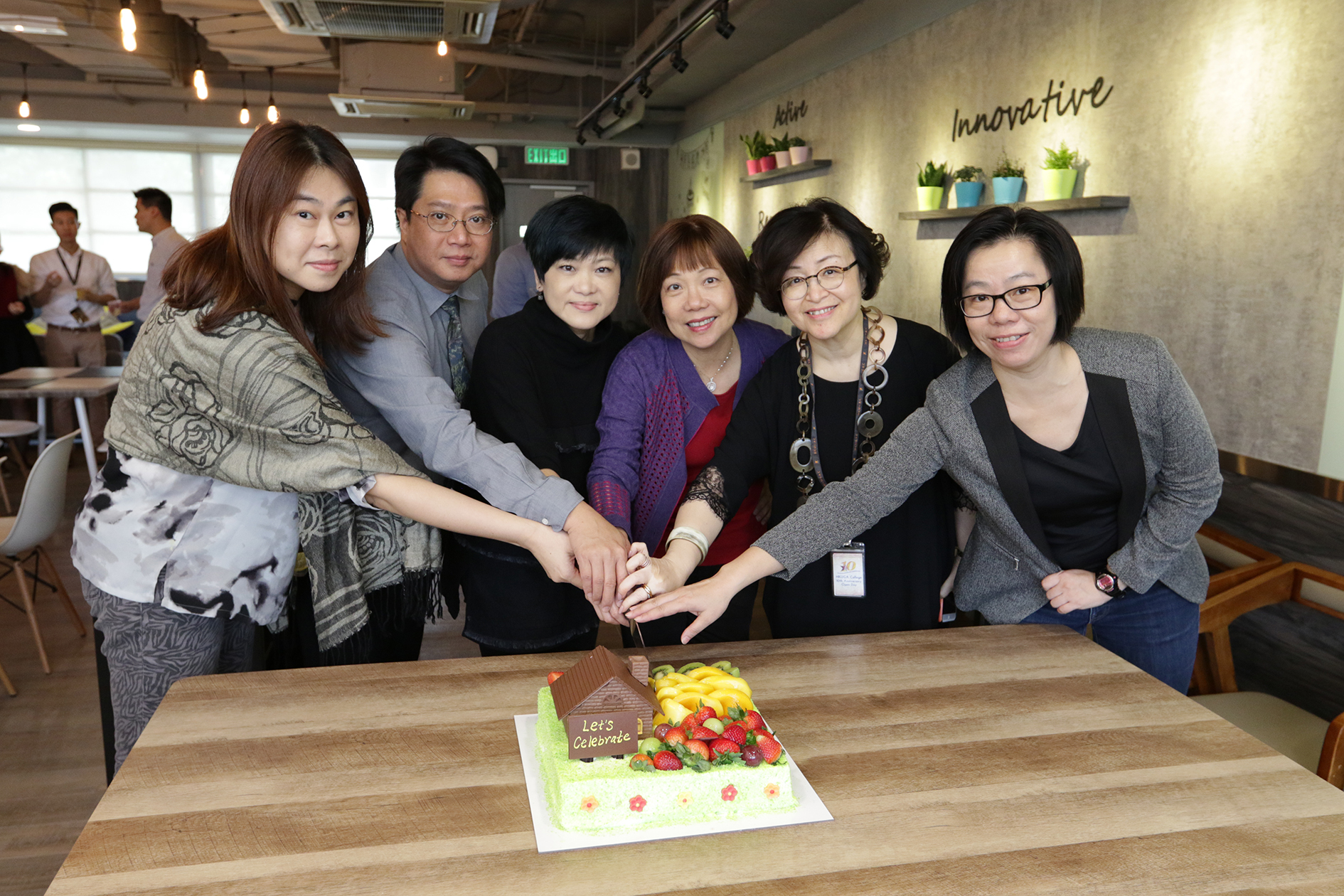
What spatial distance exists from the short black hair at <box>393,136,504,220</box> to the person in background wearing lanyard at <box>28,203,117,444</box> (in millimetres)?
6082

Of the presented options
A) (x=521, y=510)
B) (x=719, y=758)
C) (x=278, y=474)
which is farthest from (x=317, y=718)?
(x=719, y=758)

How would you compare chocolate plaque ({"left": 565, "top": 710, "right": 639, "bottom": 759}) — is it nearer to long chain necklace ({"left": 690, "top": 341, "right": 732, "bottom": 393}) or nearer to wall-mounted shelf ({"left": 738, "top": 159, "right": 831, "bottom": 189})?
long chain necklace ({"left": 690, "top": 341, "right": 732, "bottom": 393})

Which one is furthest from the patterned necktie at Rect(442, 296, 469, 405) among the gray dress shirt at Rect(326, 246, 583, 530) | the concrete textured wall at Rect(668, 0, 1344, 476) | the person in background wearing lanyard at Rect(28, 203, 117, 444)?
the person in background wearing lanyard at Rect(28, 203, 117, 444)

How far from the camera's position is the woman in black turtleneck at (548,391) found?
1.97 m

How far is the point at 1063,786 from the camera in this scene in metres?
1.28

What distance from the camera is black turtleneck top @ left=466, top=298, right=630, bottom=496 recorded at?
197cm

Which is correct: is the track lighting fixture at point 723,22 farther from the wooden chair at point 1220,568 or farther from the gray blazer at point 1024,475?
the gray blazer at point 1024,475

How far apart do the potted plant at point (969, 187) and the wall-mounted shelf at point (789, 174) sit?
2043mm

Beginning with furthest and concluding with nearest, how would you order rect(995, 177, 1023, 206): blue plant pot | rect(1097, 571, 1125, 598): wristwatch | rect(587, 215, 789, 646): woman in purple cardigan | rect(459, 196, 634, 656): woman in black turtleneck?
rect(995, 177, 1023, 206): blue plant pot → rect(587, 215, 789, 646): woman in purple cardigan → rect(459, 196, 634, 656): woman in black turtleneck → rect(1097, 571, 1125, 598): wristwatch

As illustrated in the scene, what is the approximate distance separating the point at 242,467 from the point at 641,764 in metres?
0.85

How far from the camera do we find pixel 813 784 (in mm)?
1274

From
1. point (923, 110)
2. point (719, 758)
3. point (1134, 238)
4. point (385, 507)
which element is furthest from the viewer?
point (923, 110)

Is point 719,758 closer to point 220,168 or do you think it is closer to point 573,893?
point 573,893

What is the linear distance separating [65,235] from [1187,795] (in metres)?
8.00
